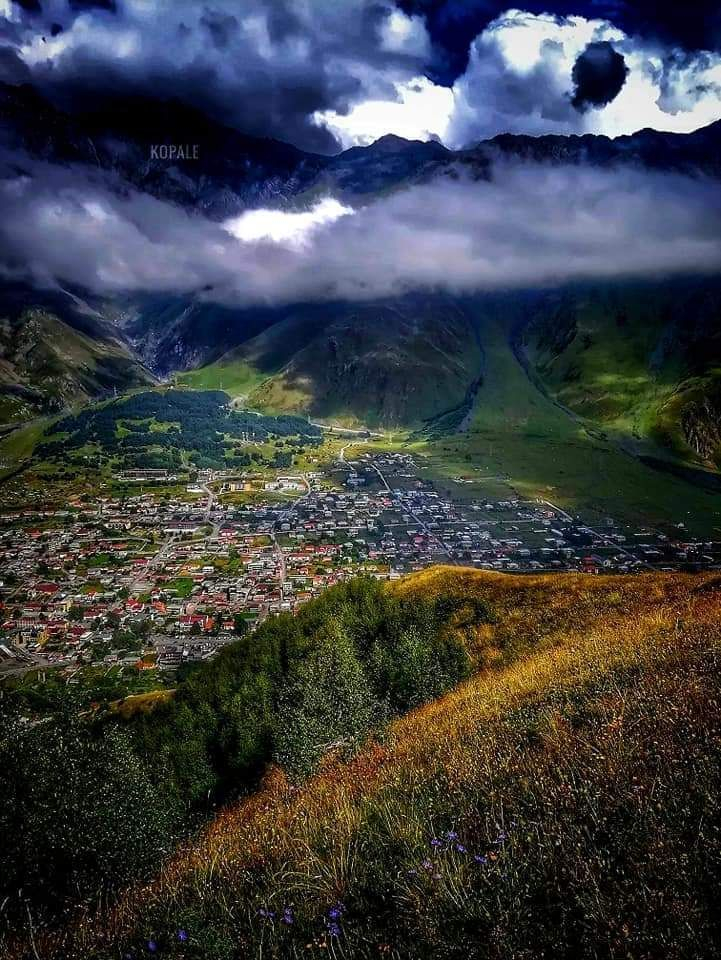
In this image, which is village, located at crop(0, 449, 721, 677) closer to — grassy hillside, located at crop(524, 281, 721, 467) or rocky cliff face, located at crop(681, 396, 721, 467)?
rocky cliff face, located at crop(681, 396, 721, 467)

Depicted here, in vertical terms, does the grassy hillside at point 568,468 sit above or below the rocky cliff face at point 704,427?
below

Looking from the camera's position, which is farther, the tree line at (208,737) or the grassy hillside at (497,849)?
the tree line at (208,737)

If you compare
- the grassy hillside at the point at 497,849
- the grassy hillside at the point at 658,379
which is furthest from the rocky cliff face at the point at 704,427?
the grassy hillside at the point at 497,849

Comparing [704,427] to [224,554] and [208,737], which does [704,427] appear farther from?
[208,737]

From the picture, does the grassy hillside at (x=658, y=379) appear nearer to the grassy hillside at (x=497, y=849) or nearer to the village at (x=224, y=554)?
the village at (x=224, y=554)

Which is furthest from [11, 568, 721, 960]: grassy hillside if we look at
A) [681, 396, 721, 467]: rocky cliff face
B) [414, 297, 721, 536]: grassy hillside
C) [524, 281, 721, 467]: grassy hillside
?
[681, 396, 721, 467]: rocky cliff face

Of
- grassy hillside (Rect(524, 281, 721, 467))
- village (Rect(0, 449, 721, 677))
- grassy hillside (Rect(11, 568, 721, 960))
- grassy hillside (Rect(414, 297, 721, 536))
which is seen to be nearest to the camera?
grassy hillside (Rect(11, 568, 721, 960))
